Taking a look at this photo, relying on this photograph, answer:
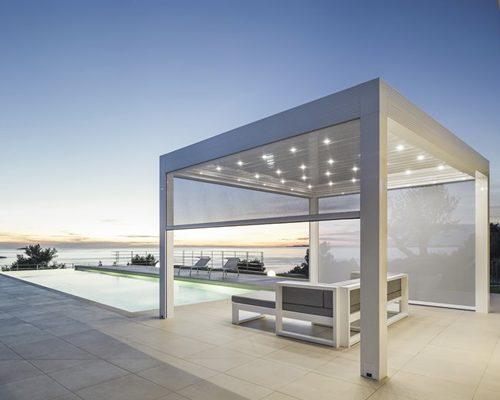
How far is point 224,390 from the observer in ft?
11.2

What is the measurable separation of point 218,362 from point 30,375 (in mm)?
2045

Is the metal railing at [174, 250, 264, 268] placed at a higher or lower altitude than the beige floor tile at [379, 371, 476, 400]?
lower

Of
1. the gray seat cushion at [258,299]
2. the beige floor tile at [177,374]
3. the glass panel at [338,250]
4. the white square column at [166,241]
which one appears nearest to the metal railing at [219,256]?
the glass panel at [338,250]

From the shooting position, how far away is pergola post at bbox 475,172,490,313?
7375 millimetres

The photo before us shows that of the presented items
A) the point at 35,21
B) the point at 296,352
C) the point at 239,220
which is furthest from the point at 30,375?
the point at 35,21

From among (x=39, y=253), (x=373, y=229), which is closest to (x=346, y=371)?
(x=373, y=229)

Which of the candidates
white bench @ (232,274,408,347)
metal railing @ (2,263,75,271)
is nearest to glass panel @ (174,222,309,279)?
white bench @ (232,274,408,347)

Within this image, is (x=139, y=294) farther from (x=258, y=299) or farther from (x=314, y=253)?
(x=258, y=299)

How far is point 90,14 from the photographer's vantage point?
898cm

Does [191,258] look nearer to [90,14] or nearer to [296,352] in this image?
[90,14]

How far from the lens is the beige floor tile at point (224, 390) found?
3.27 metres

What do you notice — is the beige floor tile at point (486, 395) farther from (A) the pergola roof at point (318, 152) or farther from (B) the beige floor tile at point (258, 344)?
(A) the pergola roof at point (318, 152)

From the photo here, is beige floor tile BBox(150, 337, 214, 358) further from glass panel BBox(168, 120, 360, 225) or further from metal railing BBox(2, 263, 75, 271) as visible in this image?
metal railing BBox(2, 263, 75, 271)

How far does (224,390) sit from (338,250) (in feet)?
23.2
